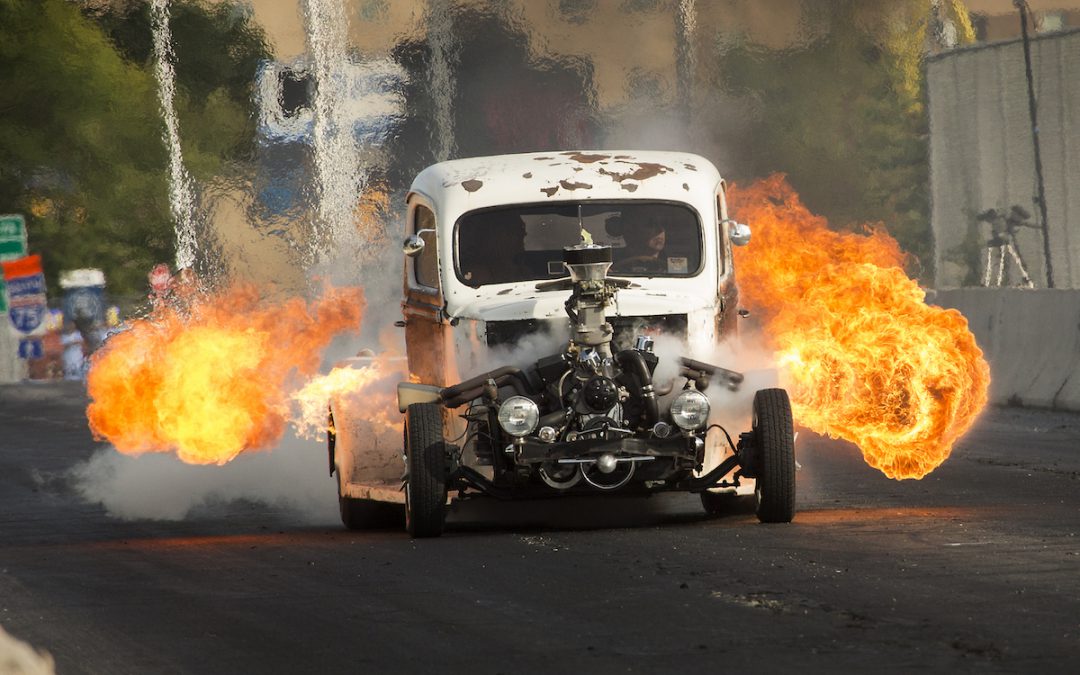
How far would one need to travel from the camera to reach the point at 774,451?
12125 millimetres

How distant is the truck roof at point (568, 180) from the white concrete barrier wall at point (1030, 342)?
8.77 m

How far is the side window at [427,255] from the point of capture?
13961 mm

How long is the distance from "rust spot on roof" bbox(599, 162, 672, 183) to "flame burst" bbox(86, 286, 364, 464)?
4.34m

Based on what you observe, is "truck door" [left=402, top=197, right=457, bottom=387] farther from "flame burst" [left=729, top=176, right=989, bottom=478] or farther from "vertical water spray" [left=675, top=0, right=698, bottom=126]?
"vertical water spray" [left=675, top=0, right=698, bottom=126]

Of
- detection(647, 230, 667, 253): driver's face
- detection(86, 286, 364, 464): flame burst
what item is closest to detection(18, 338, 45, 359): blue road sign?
detection(86, 286, 364, 464): flame burst

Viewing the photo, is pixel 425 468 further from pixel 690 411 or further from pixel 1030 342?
pixel 1030 342

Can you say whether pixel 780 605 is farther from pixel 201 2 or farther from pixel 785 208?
pixel 201 2

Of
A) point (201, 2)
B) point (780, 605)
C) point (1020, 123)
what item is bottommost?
point (780, 605)

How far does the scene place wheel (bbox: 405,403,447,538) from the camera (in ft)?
39.9

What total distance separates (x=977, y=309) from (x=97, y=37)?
18.3m

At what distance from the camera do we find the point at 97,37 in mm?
36031

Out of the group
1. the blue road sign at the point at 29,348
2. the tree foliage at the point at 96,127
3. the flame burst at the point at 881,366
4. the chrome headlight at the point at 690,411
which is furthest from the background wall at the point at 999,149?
the blue road sign at the point at 29,348

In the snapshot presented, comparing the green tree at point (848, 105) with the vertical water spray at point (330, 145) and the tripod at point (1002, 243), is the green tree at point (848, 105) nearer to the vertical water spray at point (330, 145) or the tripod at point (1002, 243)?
the tripod at point (1002, 243)

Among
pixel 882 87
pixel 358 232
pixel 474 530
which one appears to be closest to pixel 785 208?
pixel 474 530
